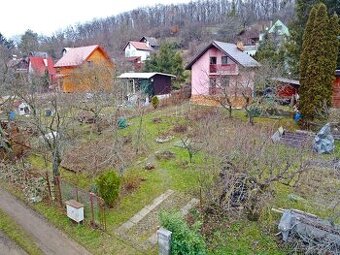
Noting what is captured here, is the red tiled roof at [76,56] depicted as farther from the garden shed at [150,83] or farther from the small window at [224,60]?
the small window at [224,60]

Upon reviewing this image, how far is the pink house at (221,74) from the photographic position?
22.0 metres

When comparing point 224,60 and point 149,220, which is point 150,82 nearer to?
point 224,60

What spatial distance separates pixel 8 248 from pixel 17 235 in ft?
1.89

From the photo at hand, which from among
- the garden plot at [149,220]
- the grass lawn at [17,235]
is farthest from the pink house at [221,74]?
the grass lawn at [17,235]

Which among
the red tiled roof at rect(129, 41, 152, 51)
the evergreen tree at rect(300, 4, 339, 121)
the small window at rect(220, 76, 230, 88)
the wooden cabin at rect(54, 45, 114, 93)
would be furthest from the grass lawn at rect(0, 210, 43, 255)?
the red tiled roof at rect(129, 41, 152, 51)

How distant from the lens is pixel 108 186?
10.5 meters

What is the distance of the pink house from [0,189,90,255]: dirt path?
575 inches

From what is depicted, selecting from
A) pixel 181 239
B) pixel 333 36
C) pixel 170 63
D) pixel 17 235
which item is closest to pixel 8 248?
pixel 17 235

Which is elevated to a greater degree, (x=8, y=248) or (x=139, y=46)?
(x=139, y=46)

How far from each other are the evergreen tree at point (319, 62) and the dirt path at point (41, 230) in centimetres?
1532

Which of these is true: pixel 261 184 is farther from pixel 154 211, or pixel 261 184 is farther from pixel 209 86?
pixel 209 86

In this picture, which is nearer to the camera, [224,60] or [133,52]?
[224,60]

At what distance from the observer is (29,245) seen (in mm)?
9500

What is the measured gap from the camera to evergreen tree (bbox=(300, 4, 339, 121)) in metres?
17.8
